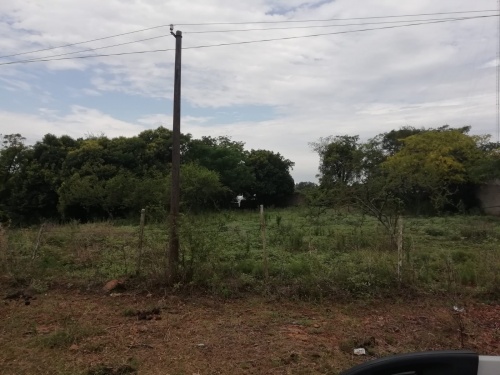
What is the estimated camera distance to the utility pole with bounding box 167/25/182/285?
7477mm

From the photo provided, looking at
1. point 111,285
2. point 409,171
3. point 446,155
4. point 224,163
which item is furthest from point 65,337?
point 224,163

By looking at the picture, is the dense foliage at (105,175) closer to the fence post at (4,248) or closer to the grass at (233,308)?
the fence post at (4,248)

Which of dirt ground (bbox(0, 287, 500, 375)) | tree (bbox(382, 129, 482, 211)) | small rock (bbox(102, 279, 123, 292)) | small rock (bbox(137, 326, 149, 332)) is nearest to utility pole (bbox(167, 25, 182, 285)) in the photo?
dirt ground (bbox(0, 287, 500, 375))

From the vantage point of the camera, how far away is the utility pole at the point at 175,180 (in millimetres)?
7477

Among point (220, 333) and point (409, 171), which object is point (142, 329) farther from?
point (409, 171)

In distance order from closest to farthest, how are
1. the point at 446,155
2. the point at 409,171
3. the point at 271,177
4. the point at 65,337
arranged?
the point at 65,337, the point at 409,171, the point at 446,155, the point at 271,177

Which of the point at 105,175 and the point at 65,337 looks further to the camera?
the point at 105,175

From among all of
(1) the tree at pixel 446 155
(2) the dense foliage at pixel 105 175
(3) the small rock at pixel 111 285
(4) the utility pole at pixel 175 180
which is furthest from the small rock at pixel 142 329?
(1) the tree at pixel 446 155

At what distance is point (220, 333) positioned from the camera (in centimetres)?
564

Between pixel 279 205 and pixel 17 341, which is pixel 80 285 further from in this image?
pixel 279 205

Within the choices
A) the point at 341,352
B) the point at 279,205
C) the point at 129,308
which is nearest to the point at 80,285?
the point at 129,308

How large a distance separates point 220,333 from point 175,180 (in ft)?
11.1

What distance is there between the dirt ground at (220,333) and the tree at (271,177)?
33.8m

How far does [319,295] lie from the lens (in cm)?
693
